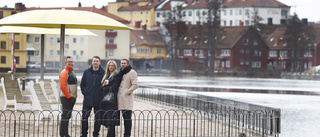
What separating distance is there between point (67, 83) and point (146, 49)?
106 meters

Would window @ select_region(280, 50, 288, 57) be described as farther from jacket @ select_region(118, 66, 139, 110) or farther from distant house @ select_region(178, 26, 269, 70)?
jacket @ select_region(118, 66, 139, 110)

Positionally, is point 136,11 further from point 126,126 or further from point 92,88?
point 126,126

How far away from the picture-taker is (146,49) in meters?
119

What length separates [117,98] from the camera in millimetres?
12234

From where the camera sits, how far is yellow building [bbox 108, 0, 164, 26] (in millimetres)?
158125

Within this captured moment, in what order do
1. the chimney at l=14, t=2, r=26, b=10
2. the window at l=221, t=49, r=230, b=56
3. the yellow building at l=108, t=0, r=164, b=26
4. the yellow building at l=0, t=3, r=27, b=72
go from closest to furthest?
the yellow building at l=0, t=3, r=27, b=72
the chimney at l=14, t=2, r=26, b=10
the window at l=221, t=49, r=230, b=56
the yellow building at l=108, t=0, r=164, b=26

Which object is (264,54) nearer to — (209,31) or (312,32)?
(312,32)

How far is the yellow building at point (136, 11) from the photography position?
519ft

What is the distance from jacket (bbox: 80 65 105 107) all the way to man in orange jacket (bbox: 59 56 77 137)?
0.37 m

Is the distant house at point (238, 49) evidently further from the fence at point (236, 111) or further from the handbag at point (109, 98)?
the handbag at point (109, 98)

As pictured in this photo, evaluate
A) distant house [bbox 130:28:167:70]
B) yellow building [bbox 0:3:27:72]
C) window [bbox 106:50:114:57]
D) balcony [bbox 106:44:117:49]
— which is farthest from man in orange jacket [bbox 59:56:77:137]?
distant house [bbox 130:28:167:70]

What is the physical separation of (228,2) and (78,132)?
146281 millimetres

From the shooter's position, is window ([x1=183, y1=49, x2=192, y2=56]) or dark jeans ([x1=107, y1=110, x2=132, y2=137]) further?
window ([x1=183, y1=49, x2=192, y2=56])

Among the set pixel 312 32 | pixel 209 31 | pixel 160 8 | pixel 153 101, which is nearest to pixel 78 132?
pixel 153 101
